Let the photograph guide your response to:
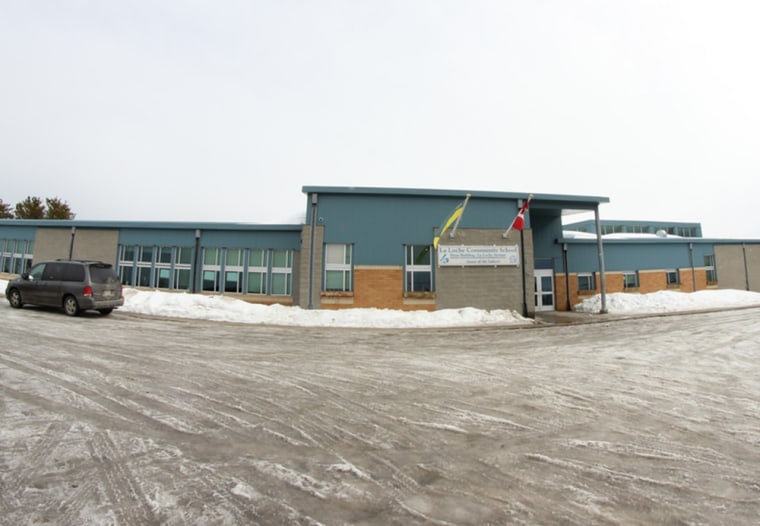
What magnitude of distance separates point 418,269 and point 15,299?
53.9ft

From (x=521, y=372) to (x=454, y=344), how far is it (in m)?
3.38

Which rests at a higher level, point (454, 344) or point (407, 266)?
point (407, 266)

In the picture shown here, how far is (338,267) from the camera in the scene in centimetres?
1700

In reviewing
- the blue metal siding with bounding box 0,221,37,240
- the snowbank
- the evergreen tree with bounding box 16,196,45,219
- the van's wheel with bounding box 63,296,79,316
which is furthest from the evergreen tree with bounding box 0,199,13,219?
the snowbank

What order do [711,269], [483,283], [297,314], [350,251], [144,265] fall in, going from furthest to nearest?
[711,269]
[144,265]
[483,283]
[350,251]
[297,314]

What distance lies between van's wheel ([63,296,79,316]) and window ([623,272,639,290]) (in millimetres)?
30842

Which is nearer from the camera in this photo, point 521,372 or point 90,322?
point 521,372

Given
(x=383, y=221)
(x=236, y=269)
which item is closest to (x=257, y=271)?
(x=236, y=269)

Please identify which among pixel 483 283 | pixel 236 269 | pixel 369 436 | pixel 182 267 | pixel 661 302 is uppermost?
pixel 182 267

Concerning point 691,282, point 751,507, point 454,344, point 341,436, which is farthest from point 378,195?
point 691,282

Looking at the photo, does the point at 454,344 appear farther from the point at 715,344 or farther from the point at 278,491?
the point at 278,491

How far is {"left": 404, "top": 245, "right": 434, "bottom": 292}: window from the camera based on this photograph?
1717 cm

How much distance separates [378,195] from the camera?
17.3m

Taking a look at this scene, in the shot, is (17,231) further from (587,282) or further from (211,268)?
(587,282)
